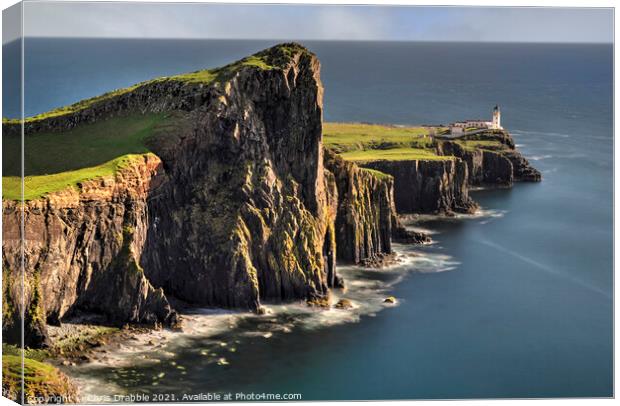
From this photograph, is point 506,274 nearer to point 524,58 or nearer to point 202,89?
point 202,89

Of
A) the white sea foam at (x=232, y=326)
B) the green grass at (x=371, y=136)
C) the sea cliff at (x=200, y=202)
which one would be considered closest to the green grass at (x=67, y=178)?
the sea cliff at (x=200, y=202)

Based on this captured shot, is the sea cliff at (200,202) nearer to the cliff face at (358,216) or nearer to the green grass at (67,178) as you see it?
the green grass at (67,178)

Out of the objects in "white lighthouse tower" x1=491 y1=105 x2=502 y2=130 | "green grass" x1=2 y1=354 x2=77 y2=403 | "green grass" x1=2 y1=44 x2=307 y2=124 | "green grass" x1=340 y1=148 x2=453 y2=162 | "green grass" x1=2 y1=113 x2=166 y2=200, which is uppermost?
"white lighthouse tower" x1=491 y1=105 x2=502 y2=130

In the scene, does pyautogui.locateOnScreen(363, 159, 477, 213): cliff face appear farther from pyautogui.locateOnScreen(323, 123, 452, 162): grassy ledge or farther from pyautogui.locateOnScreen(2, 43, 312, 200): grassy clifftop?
pyautogui.locateOnScreen(2, 43, 312, 200): grassy clifftop

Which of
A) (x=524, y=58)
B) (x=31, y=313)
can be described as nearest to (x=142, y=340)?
(x=31, y=313)

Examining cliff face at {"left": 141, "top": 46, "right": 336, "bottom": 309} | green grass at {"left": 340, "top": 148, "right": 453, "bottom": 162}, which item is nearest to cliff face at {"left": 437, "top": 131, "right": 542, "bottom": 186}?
green grass at {"left": 340, "top": 148, "right": 453, "bottom": 162}
